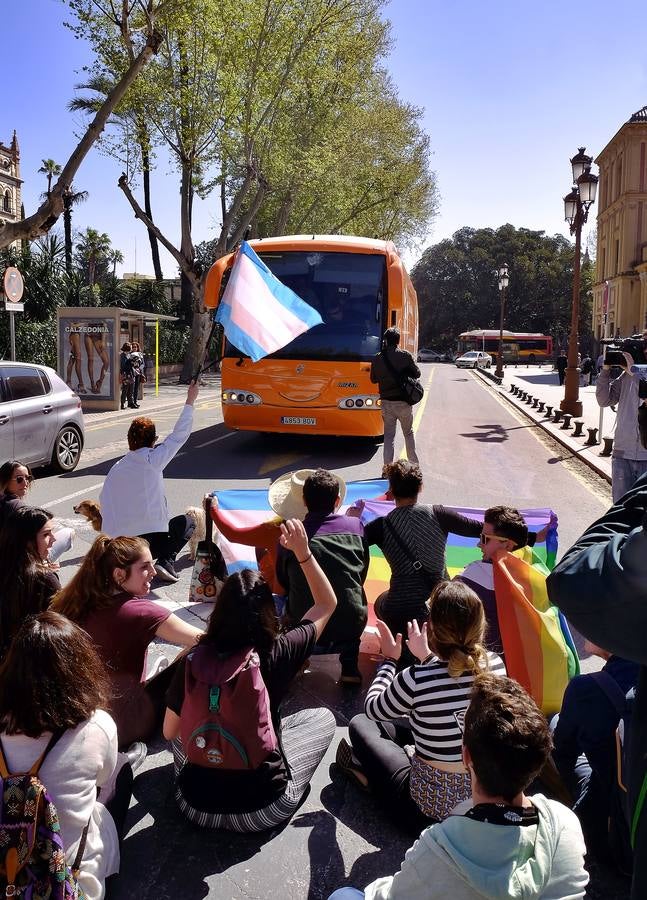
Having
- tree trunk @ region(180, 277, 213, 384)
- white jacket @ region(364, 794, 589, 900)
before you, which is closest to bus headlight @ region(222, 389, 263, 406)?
white jacket @ region(364, 794, 589, 900)

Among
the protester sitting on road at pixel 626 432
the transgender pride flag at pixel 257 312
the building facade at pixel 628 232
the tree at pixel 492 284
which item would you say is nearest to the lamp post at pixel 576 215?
the protester sitting on road at pixel 626 432

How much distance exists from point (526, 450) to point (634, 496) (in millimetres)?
13991

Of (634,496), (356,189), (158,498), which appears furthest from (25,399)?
(356,189)

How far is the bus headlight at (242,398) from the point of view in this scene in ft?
40.9

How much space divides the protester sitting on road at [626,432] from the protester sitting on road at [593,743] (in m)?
4.20

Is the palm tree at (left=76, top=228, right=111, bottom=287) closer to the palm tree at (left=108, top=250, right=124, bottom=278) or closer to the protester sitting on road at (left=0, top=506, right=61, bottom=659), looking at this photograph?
the palm tree at (left=108, top=250, right=124, bottom=278)

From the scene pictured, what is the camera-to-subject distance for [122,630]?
11.4 feet

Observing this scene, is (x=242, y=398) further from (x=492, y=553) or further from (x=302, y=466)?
(x=492, y=553)

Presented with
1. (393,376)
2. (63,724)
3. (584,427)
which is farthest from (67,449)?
(584,427)

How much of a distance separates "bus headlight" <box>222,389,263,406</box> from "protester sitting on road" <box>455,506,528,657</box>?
8321 millimetres

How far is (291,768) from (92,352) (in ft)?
59.0

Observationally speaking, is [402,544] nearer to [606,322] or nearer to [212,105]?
[212,105]

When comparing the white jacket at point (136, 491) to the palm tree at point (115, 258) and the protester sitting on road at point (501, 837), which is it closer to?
the protester sitting on road at point (501, 837)

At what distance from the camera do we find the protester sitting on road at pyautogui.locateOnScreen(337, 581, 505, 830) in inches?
119
